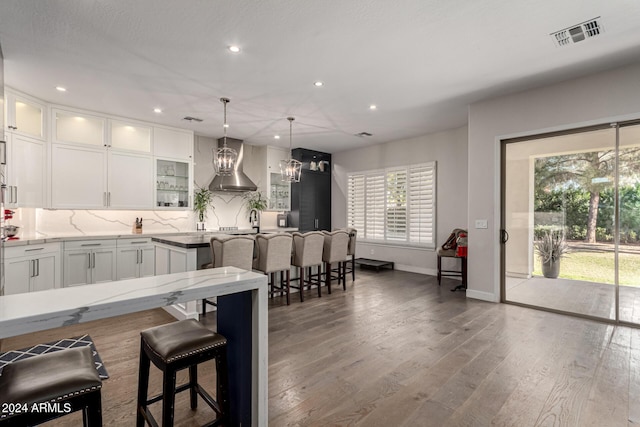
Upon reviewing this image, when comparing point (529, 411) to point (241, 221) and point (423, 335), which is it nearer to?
point (423, 335)

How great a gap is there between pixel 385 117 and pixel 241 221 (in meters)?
3.94

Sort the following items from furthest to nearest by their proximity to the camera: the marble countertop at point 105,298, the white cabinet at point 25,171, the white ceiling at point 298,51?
the white cabinet at point 25,171 → the white ceiling at point 298,51 → the marble countertop at point 105,298

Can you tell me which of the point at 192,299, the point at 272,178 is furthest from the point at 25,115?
the point at 192,299

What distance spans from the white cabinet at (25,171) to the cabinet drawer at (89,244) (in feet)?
2.26

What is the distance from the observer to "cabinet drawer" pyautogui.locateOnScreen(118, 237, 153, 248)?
494 cm

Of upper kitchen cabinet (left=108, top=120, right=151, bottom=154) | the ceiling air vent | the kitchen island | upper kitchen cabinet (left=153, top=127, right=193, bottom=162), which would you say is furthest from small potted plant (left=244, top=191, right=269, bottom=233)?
the ceiling air vent

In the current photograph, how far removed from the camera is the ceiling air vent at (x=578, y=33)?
267 cm

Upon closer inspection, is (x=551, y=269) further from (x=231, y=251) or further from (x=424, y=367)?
(x=231, y=251)

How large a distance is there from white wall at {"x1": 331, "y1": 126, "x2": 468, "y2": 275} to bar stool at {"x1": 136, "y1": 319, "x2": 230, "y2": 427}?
215 inches

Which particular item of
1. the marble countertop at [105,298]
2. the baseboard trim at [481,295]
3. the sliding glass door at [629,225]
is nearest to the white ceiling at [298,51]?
the sliding glass door at [629,225]

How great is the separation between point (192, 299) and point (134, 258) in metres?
4.42

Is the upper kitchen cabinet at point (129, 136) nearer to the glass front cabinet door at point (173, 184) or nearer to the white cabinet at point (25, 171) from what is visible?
the glass front cabinet door at point (173, 184)

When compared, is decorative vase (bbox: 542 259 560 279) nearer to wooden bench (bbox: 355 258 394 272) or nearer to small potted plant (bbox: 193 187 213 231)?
wooden bench (bbox: 355 258 394 272)

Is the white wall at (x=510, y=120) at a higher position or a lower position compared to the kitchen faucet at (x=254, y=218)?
higher
